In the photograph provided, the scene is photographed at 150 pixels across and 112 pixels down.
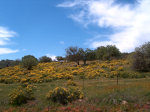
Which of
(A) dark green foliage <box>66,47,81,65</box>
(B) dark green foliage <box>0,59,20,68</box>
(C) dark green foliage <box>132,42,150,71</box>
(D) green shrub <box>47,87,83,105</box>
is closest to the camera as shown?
(D) green shrub <box>47,87,83,105</box>

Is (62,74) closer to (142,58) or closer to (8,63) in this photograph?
Answer: (142,58)

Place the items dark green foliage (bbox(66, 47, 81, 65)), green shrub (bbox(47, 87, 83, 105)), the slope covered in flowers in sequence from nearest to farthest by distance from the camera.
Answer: green shrub (bbox(47, 87, 83, 105))
the slope covered in flowers
dark green foliage (bbox(66, 47, 81, 65))

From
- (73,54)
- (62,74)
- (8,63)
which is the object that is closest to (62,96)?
(62,74)

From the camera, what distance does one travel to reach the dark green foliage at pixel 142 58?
991 inches

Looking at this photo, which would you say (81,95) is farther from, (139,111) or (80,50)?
(80,50)

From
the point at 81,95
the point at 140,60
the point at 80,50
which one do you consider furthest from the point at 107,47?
the point at 81,95

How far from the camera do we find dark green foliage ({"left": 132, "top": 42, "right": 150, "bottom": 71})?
25.2m

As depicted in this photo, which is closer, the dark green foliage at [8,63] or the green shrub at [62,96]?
the green shrub at [62,96]

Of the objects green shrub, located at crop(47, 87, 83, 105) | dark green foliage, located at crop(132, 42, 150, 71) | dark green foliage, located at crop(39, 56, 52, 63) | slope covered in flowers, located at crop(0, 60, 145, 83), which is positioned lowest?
green shrub, located at crop(47, 87, 83, 105)

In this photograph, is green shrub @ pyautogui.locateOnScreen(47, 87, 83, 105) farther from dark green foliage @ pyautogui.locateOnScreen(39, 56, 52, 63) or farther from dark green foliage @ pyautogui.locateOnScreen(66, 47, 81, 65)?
dark green foliage @ pyautogui.locateOnScreen(39, 56, 52, 63)

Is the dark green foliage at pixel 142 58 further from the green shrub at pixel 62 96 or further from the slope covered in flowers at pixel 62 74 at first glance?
the green shrub at pixel 62 96

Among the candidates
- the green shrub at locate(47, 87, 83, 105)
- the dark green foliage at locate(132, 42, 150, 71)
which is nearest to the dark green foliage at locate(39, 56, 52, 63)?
the dark green foliage at locate(132, 42, 150, 71)

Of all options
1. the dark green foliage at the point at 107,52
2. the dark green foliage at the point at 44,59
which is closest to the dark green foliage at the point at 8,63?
the dark green foliage at the point at 44,59

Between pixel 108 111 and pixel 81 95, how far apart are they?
265 cm
